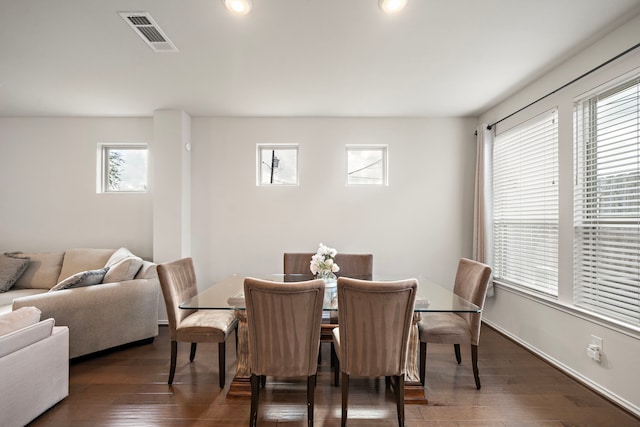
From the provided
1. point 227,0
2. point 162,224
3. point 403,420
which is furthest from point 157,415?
point 227,0

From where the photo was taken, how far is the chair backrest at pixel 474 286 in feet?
7.63

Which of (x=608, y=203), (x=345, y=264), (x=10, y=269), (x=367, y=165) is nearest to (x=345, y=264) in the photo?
(x=345, y=264)

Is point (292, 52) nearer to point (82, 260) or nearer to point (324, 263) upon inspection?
point (324, 263)

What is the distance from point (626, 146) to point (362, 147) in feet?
8.35

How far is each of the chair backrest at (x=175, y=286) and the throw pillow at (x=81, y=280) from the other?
3.11ft

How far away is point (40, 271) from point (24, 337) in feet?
7.14

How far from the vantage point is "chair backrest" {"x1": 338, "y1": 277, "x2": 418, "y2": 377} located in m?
1.77

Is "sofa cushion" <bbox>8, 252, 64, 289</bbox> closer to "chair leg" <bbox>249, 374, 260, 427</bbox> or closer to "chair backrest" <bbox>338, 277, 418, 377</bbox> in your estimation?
"chair leg" <bbox>249, 374, 260, 427</bbox>

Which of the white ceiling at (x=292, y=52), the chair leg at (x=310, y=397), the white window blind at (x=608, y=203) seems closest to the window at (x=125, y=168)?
the white ceiling at (x=292, y=52)

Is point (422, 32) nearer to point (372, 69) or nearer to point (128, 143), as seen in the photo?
point (372, 69)

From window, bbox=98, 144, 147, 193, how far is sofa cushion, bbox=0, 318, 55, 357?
95.6 inches

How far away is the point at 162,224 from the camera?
373 centimetres

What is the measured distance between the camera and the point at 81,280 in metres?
2.84

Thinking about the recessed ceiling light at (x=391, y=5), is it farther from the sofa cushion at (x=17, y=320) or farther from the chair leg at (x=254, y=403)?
the sofa cushion at (x=17, y=320)
